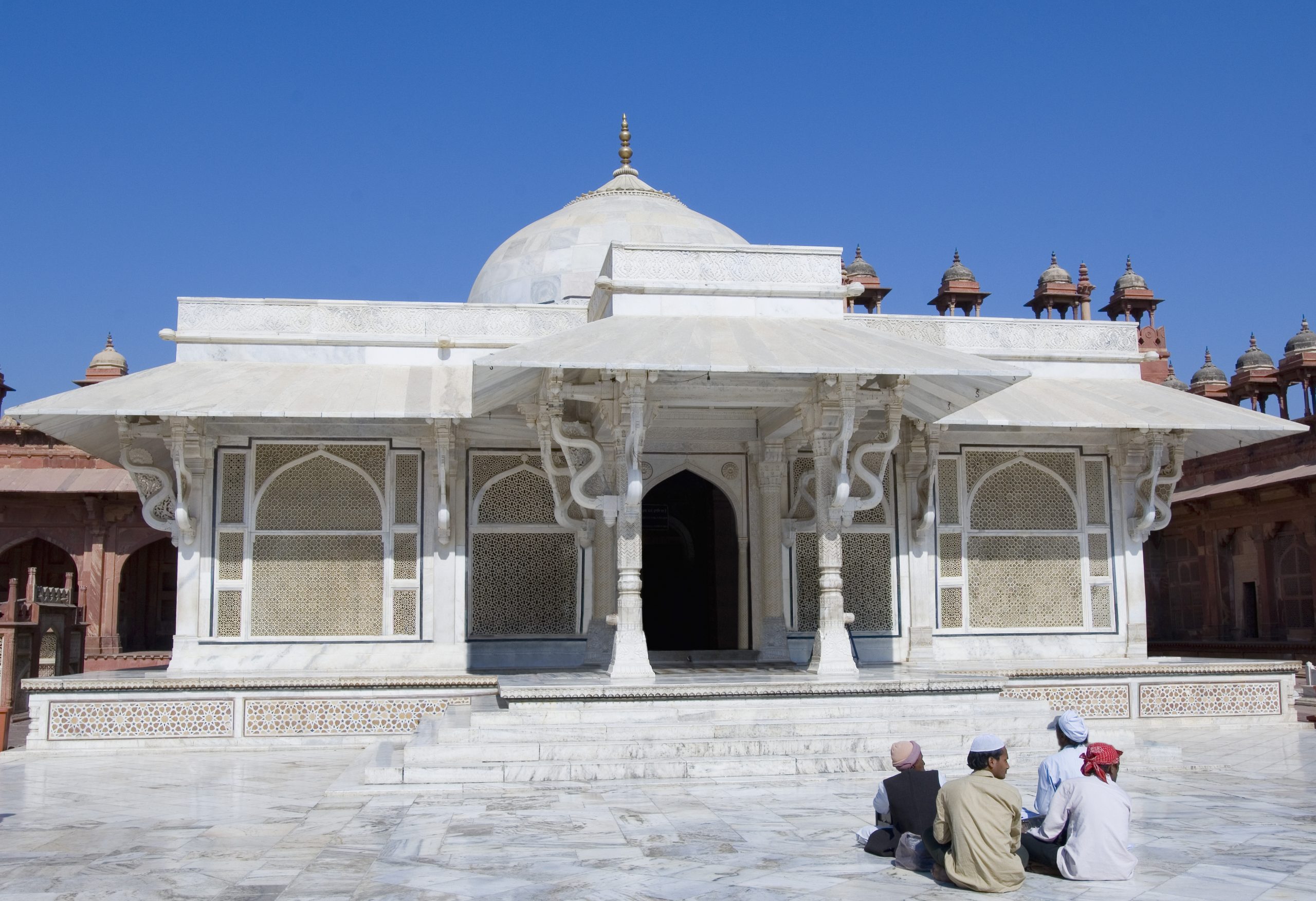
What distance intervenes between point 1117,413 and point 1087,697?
2.69 meters

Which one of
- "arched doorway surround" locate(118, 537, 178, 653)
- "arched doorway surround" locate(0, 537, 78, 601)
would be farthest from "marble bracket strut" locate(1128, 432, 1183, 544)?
"arched doorway surround" locate(0, 537, 78, 601)

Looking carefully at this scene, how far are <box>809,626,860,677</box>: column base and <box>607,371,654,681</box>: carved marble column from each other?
1.36 m

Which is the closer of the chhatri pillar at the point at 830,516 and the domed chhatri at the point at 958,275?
the chhatri pillar at the point at 830,516

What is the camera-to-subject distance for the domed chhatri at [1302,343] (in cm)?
2322

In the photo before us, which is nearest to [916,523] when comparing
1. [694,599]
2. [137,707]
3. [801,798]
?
[694,599]

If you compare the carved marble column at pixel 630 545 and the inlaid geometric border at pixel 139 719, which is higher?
the carved marble column at pixel 630 545

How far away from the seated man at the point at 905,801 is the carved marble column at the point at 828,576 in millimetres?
4660

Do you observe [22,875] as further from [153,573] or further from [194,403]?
[153,573]

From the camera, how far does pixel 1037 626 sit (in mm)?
13211

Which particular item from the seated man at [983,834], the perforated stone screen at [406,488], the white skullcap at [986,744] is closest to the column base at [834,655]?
the perforated stone screen at [406,488]

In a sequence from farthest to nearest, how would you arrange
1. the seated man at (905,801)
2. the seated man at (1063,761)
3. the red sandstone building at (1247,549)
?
the red sandstone building at (1247,549), the seated man at (1063,761), the seated man at (905,801)

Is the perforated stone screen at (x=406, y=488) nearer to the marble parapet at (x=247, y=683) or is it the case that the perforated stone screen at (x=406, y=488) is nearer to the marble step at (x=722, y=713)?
the marble parapet at (x=247, y=683)

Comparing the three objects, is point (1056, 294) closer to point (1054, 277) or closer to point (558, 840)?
point (1054, 277)

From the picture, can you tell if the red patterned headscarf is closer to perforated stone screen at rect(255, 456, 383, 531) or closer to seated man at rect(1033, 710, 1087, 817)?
seated man at rect(1033, 710, 1087, 817)
